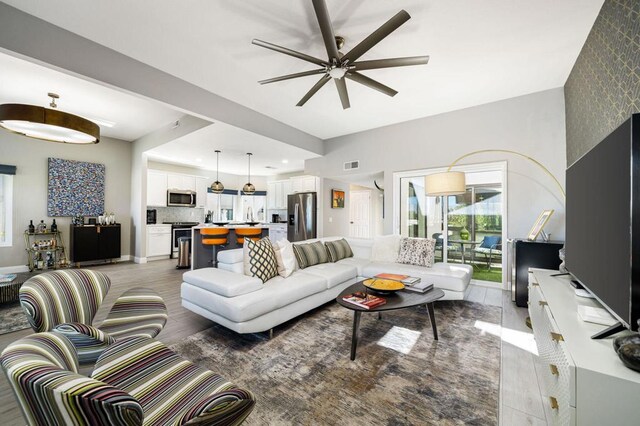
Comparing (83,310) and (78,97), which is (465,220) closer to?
(83,310)

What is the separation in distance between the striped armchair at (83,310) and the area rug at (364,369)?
66 centimetres

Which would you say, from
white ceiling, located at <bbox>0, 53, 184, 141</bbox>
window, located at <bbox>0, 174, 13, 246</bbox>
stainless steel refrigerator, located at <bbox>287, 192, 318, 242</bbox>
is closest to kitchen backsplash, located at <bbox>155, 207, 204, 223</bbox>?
white ceiling, located at <bbox>0, 53, 184, 141</bbox>

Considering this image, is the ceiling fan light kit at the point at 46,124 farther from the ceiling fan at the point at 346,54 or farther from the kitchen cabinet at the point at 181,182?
the kitchen cabinet at the point at 181,182

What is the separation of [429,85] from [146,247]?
699 cm

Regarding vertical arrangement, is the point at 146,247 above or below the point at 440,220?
below

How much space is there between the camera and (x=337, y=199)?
708 cm

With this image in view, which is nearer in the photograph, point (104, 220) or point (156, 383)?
point (156, 383)

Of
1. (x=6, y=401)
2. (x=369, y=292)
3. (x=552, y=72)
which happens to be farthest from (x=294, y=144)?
(x=6, y=401)

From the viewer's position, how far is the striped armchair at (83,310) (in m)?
1.29

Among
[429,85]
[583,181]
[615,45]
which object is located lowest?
[583,181]

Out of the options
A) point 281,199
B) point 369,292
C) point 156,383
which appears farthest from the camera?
point 281,199

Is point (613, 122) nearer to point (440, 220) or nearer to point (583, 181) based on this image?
point (583, 181)

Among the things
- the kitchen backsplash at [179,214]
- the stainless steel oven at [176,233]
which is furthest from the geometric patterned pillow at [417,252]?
the kitchen backsplash at [179,214]

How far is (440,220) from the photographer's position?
4898mm
